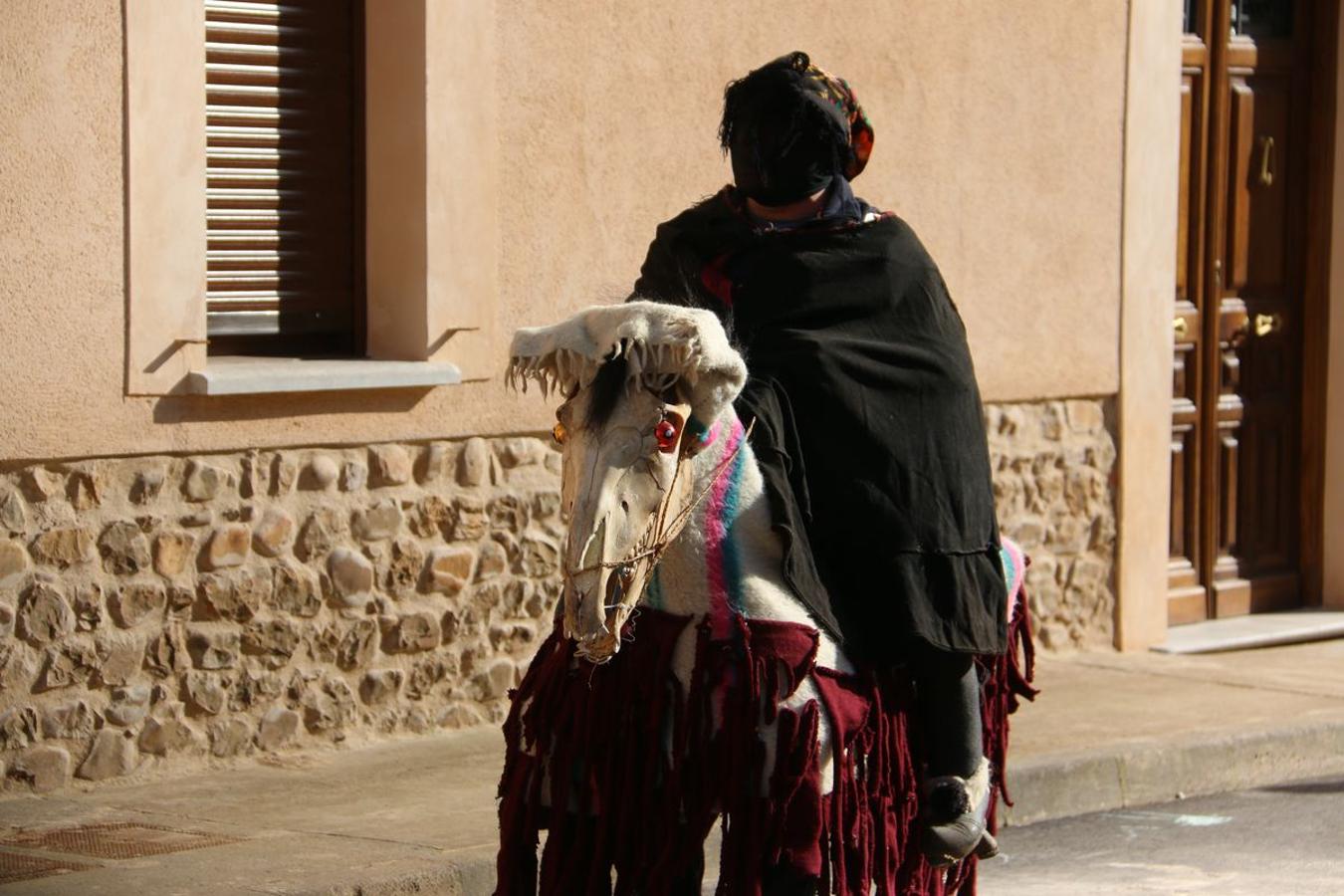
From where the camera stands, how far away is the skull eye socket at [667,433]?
3750 mm

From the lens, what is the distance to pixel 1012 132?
916 centimetres

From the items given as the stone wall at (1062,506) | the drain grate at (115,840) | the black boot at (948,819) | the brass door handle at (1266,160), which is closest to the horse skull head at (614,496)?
the black boot at (948,819)

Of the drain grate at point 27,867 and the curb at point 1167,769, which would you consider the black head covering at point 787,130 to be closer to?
the drain grate at point 27,867

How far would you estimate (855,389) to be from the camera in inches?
164

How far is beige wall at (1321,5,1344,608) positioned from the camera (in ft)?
33.9

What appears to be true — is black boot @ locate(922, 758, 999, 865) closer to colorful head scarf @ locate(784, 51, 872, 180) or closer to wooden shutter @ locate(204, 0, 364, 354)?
colorful head scarf @ locate(784, 51, 872, 180)

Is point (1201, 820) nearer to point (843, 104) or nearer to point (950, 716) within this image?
point (950, 716)

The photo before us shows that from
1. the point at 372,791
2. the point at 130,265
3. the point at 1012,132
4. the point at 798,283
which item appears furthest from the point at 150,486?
the point at 1012,132

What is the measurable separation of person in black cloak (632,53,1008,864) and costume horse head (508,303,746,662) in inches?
11.4

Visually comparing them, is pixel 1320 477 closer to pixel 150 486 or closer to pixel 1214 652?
pixel 1214 652

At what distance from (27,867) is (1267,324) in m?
6.43

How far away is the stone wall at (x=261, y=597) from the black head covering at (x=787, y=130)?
10.1ft

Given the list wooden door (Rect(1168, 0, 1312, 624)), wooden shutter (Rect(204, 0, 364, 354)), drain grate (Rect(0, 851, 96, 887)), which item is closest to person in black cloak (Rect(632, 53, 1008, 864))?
drain grate (Rect(0, 851, 96, 887))

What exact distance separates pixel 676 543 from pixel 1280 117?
284 inches
